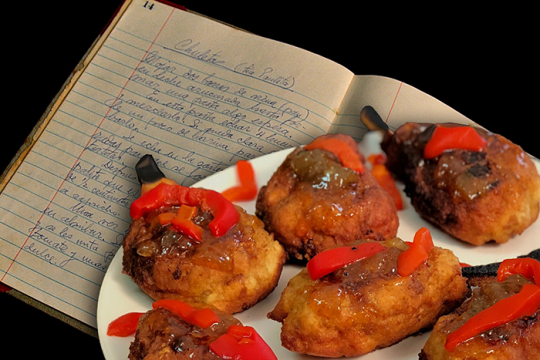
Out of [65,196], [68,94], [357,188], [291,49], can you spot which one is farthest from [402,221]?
[68,94]

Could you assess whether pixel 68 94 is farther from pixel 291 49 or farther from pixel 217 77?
pixel 291 49

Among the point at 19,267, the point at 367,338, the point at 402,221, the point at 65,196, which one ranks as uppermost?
the point at 402,221

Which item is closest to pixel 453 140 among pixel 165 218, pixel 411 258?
pixel 411 258

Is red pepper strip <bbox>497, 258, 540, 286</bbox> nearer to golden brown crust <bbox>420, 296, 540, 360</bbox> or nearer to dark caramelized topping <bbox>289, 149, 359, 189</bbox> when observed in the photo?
golden brown crust <bbox>420, 296, 540, 360</bbox>

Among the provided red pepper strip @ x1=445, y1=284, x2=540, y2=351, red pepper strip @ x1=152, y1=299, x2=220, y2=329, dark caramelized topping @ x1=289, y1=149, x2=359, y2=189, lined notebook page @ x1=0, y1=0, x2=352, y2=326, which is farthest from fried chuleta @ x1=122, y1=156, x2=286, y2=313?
red pepper strip @ x1=445, y1=284, x2=540, y2=351

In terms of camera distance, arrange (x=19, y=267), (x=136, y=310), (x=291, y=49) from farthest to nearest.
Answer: (x=291, y=49), (x=19, y=267), (x=136, y=310)

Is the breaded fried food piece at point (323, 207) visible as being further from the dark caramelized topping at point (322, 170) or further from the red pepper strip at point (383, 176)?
the red pepper strip at point (383, 176)

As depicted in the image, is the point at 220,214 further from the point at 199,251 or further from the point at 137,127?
the point at 137,127

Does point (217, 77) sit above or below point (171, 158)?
above
